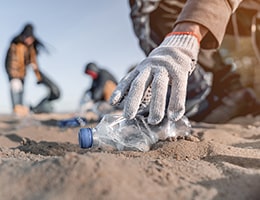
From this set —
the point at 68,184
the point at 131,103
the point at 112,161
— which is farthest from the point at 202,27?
the point at 68,184

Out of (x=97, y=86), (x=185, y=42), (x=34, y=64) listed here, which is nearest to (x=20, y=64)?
(x=34, y=64)

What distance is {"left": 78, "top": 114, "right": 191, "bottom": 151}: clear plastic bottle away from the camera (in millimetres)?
1500

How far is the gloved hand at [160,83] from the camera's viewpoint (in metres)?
1.36

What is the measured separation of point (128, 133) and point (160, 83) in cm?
33

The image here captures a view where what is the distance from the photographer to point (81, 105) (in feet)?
15.0

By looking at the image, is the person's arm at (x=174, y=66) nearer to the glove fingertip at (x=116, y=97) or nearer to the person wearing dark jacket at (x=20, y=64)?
the glove fingertip at (x=116, y=97)

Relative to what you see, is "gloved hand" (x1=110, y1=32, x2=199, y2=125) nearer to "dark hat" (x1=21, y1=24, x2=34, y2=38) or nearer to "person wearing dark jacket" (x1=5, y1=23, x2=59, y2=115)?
"person wearing dark jacket" (x1=5, y1=23, x2=59, y2=115)

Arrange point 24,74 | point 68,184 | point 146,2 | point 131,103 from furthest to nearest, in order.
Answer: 1. point 24,74
2. point 146,2
3. point 131,103
4. point 68,184

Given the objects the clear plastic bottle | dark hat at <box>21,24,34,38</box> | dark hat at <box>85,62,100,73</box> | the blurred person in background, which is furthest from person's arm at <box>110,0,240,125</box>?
dark hat at <box>21,24,34,38</box>

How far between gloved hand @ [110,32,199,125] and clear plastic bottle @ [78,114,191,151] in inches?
5.5

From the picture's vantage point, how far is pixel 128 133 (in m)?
1.58

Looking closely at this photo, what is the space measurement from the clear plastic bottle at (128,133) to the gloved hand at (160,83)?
14 centimetres

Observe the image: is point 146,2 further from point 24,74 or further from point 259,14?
point 24,74

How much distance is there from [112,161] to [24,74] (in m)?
4.79
